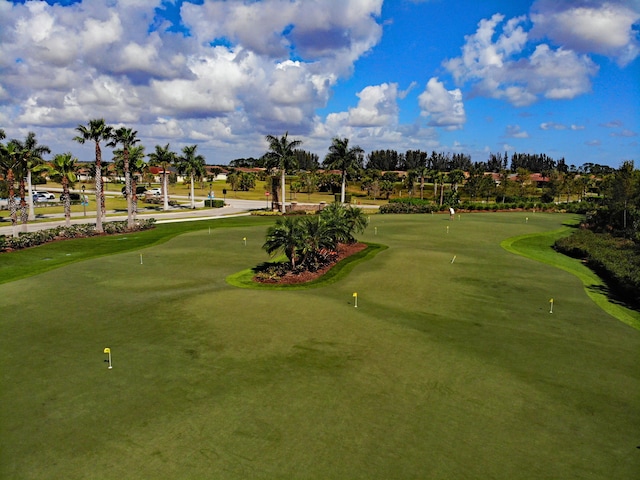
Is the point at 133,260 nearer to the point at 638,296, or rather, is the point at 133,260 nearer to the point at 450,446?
the point at 450,446

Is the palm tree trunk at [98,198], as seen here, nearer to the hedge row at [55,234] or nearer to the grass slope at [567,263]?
the hedge row at [55,234]

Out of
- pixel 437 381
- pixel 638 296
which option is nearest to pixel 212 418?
pixel 437 381

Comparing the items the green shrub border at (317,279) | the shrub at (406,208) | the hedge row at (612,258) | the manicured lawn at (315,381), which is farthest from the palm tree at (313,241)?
the shrub at (406,208)

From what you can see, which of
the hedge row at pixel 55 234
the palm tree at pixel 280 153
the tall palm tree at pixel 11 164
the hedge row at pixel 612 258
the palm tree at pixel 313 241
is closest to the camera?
the hedge row at pixel 612 258

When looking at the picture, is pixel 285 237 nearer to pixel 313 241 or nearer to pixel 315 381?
pixel 313 241

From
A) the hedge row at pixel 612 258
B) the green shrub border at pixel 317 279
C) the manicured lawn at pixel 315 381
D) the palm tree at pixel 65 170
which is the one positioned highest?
the palm tree at pixel 65 170

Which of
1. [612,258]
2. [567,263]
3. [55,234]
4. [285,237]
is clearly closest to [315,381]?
[285,237]
